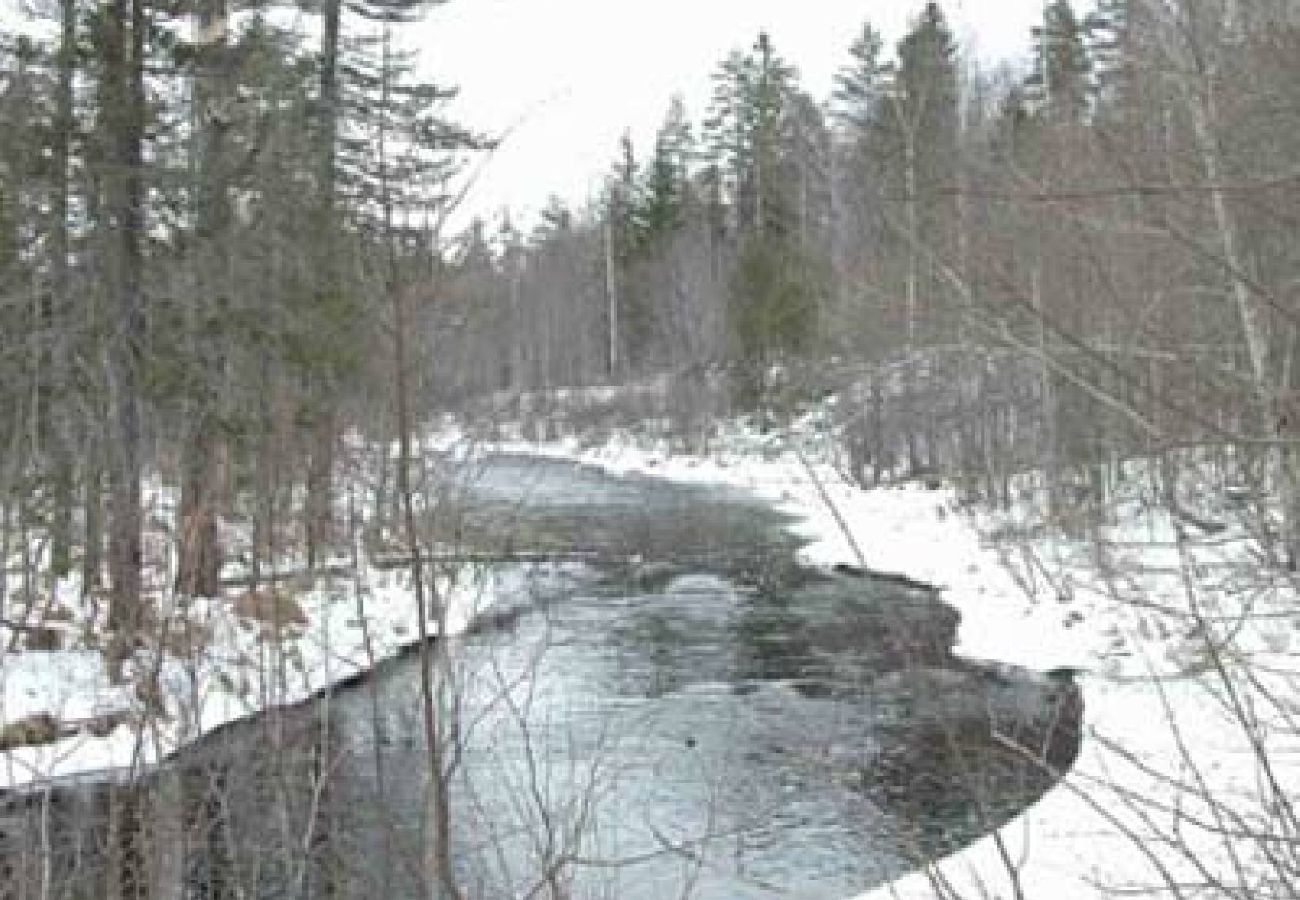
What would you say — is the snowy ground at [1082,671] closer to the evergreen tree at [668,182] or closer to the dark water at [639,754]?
the dark water at [639,754]

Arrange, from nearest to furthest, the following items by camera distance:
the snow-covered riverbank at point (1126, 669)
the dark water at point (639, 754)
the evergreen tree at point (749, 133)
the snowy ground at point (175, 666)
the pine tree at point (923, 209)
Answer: the pine tree at point (923, 209)
the snow-covered riverbank at point (1126, 669)
the dark water at point (639, 754)
the snowy ground at point (175, 666)
the evergreen tree at point (749, 133)

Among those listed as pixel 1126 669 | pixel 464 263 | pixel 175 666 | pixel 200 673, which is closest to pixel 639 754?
pixel 175 666

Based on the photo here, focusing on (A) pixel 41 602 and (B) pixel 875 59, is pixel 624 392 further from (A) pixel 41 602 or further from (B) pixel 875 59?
(A) pixel 41 602

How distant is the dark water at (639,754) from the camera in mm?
4004

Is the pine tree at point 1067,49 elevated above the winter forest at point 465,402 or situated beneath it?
elevated above

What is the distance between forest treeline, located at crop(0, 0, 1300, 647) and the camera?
167cm

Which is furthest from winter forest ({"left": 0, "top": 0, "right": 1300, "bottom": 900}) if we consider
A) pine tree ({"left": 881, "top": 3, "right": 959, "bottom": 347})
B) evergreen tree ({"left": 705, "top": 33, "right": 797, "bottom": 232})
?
evergreen tree ({"left": 705, "top": 33, "right": 797, "bottom": 232})

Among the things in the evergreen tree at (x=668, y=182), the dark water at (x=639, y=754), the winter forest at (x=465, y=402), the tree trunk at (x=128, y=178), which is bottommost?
the dark water at (x=639, y=754)

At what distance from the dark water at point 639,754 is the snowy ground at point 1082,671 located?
0.25m

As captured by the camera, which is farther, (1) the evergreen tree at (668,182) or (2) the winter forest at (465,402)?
(1) the evergreen tree at (668,182)

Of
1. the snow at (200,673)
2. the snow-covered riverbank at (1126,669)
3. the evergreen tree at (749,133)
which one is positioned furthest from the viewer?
the evergreen tree at (749,133)

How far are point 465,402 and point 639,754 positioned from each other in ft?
30.4

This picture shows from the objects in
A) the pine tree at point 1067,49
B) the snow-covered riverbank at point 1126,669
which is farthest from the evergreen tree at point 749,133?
the pine tree at point 1067,49

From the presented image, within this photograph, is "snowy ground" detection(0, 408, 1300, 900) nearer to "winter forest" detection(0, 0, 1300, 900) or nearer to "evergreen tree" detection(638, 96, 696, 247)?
"winter forest" detection(0, 0, 1300, 900)
